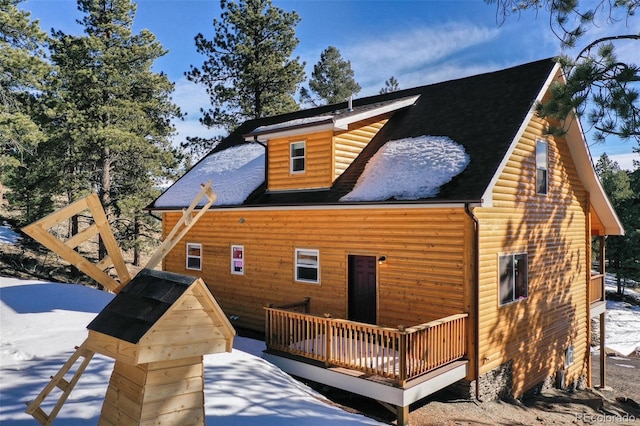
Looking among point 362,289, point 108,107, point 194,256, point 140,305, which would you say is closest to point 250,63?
point 108,107

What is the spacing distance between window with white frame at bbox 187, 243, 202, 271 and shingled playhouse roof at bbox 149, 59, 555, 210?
3276 millimetres

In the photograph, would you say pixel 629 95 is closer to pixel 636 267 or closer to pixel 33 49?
pixel 33 49

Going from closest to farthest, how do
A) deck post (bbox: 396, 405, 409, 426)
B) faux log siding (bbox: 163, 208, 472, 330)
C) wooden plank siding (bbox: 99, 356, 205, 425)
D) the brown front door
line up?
wooden plank siding (bbox: 99, 356, 205, 425)
deck post (bbox: 396, 405, 409, 426)
faux log siding (bbox: 163, 208, 472, 330)
the brown front door

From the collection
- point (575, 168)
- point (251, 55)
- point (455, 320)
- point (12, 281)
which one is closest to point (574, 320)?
point (575, 168)

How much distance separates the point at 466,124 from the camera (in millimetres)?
12219

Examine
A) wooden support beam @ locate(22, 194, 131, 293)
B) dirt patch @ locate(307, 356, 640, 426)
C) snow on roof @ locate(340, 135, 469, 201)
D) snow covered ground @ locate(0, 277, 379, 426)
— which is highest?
snow on roof @ locate(340, 135, 469, 201)

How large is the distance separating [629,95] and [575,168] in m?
5.37

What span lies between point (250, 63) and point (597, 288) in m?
22.7

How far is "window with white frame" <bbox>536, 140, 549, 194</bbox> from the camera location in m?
12.6

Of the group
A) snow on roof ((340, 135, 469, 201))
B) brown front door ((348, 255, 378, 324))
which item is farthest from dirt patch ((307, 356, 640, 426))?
snow on roof ((340, 135, 469, 201))

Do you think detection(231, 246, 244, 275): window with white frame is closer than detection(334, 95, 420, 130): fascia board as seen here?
No

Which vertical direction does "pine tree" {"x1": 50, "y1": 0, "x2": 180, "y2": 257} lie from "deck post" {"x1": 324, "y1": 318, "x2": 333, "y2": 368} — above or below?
above

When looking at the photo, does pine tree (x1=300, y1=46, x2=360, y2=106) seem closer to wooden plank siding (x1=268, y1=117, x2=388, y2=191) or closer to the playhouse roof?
wooden plank siding (x1=268, y1=117, x2=388, y2=191)

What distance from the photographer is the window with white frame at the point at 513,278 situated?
10.9 meters
